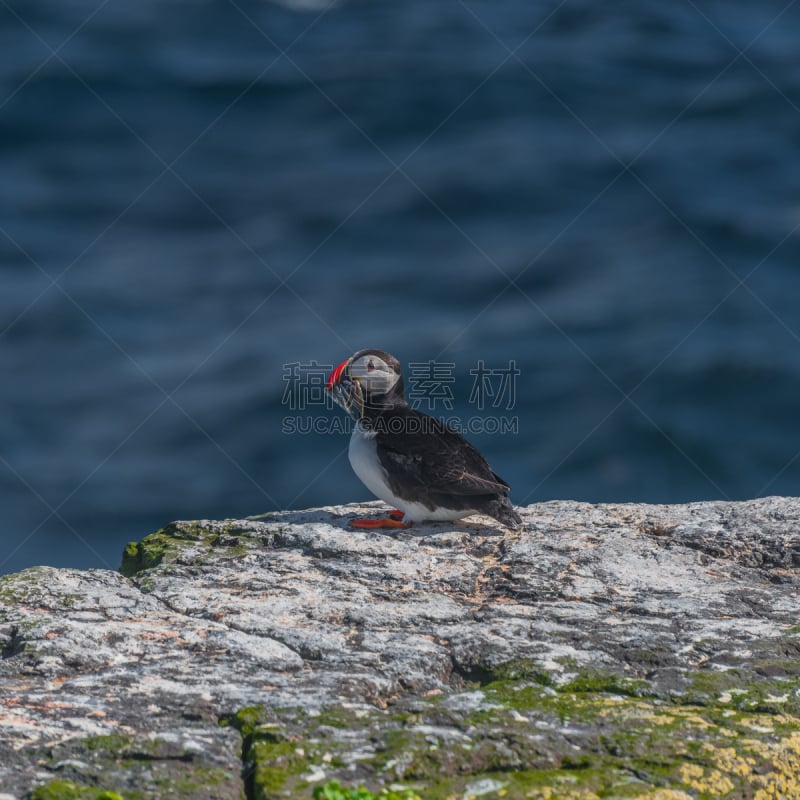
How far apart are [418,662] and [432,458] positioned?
6.86 ft

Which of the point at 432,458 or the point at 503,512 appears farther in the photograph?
the point at 432,458

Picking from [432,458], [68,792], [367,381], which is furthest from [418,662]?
[367,381]

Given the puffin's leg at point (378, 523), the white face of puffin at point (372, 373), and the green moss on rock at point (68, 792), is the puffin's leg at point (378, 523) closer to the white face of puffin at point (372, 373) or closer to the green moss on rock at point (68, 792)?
the white face of puffin at point (372, 373)

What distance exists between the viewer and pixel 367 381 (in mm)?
6238

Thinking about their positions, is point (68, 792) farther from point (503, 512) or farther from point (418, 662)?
point (503, 512)

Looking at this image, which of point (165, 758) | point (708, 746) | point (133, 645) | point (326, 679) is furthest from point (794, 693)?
point (133, 645)

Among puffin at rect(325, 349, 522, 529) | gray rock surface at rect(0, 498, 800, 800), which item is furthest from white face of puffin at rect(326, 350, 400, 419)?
gray rock surface at rect(0, 498, 800, 800)

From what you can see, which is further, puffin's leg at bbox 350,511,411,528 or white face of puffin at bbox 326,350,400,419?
white face of puffin at bbox 326,350,400,419

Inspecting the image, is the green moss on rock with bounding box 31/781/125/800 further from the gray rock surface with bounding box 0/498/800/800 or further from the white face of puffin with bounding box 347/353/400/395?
the white face of puffin with bounding box 347/353/400/395

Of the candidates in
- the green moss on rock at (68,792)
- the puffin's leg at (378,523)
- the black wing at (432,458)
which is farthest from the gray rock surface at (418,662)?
the black wing at (432,458)

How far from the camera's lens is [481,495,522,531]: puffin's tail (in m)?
5.49

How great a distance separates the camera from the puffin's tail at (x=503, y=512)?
5.49m

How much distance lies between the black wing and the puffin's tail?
0.05 meters

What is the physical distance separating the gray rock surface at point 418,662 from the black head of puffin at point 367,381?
98 cm
